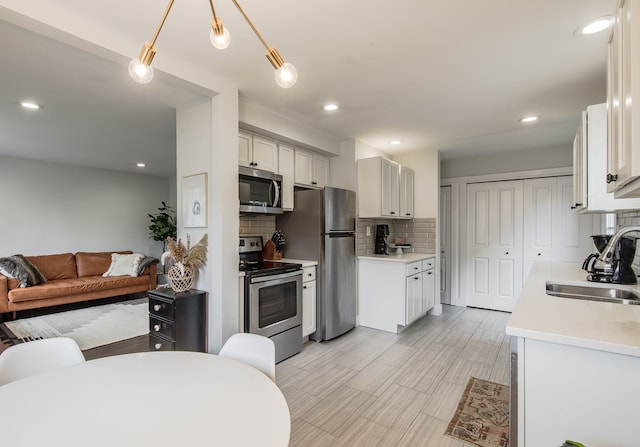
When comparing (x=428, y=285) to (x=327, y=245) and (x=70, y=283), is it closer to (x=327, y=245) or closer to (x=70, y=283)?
(x=327, y=245)

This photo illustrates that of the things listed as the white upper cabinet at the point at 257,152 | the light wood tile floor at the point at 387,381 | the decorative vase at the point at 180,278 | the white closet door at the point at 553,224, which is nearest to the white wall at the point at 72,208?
the decorative vase at the point at 180,278

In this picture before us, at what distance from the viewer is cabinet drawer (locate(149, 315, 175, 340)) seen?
2.47 meters

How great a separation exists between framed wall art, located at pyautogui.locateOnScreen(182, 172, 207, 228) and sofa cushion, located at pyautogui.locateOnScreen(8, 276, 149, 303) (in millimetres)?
3182

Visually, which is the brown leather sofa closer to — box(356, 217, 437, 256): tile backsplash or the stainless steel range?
the stainless steel range

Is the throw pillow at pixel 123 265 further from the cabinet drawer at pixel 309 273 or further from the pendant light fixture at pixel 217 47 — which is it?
the pendant light fixture at pixel 217 47

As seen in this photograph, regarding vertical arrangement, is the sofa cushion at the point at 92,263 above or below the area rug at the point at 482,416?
above

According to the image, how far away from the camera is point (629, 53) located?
1.05 m

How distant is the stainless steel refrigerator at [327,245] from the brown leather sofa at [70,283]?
335 centimetres

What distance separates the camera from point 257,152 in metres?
3.22

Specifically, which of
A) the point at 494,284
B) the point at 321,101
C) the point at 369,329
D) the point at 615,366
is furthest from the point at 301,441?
the point at 494,284

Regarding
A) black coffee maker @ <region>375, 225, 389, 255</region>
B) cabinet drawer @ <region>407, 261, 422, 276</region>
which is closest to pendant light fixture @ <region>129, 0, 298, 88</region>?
cabinet drawer @ <region>407, 261, 422, 276</region>

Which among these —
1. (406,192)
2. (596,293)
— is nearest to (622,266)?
(596,293)

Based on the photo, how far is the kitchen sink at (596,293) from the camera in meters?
1.86

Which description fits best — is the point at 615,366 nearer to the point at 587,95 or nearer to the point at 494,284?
the point at 587,95
